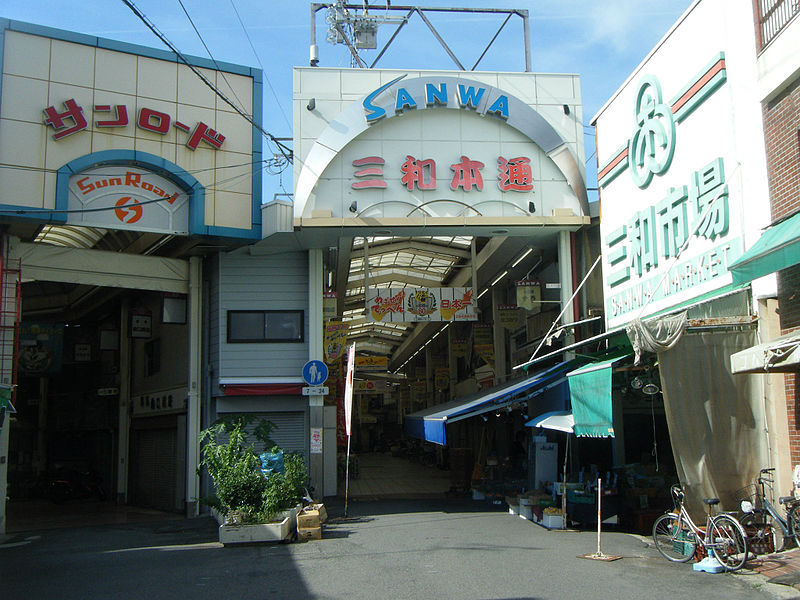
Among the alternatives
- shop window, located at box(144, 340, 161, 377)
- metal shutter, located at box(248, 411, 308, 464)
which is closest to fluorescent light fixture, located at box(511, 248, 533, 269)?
metal shutter, located at box(248, 411, 308, 464)

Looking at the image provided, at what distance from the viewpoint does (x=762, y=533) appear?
382 inches

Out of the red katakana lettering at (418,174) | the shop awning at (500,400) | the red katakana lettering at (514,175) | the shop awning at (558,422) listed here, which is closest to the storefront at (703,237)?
the shop awning at (500,400)

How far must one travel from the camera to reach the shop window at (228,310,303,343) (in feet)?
63.2

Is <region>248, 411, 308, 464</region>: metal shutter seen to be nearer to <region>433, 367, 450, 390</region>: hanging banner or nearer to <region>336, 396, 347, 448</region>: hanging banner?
<region>336, 396, 347, 448</region>: hanging banner

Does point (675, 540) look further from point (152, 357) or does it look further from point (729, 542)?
point (152, 357)

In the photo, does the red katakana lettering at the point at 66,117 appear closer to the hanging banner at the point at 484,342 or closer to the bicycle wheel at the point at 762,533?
the hanging banner at the point at 484,342

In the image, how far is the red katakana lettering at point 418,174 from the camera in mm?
18281

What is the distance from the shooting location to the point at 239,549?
12.8 metres

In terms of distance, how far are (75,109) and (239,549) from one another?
35.2ft

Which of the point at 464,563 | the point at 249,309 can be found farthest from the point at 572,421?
the point at 249,309

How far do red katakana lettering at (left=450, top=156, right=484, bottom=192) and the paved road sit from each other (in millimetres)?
7884

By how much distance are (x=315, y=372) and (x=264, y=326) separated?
198 cm

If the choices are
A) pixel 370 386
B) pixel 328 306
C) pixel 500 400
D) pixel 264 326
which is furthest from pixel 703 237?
pixel 370 386

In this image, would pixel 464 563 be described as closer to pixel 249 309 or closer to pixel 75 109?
pixel 249 309
